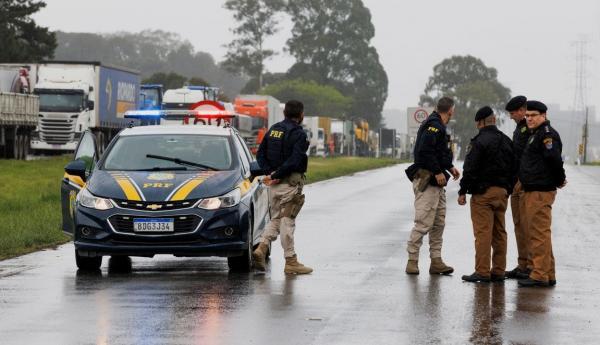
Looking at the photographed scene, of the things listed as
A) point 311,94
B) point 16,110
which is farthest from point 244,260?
point 311,94

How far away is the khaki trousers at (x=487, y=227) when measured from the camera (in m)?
13.3

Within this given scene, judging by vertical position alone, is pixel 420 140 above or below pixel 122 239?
above

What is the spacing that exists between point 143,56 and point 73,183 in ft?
587

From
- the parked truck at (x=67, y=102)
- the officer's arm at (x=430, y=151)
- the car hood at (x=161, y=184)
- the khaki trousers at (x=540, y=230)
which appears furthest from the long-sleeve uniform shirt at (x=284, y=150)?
the parked truck at (x=67, y=102)

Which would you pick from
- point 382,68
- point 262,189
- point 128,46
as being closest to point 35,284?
point 262,189

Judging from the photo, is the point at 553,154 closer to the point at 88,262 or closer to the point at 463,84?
the point at 88,262

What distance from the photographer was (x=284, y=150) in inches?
555

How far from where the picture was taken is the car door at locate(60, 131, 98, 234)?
1512cm

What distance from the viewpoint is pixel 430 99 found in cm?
17362

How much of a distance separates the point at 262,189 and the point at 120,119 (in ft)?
138

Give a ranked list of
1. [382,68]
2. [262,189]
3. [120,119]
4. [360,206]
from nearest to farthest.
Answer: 1. [262,189]
2. [360,206]
3. [120,119]
4. [382,68]

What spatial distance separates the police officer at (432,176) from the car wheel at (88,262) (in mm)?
3075

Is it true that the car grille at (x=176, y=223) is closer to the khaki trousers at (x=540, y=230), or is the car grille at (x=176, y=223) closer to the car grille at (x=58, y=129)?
Answer: the khaki trousers at (x=540, y=230)

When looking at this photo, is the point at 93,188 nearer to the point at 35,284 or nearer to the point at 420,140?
the point at 35,284
